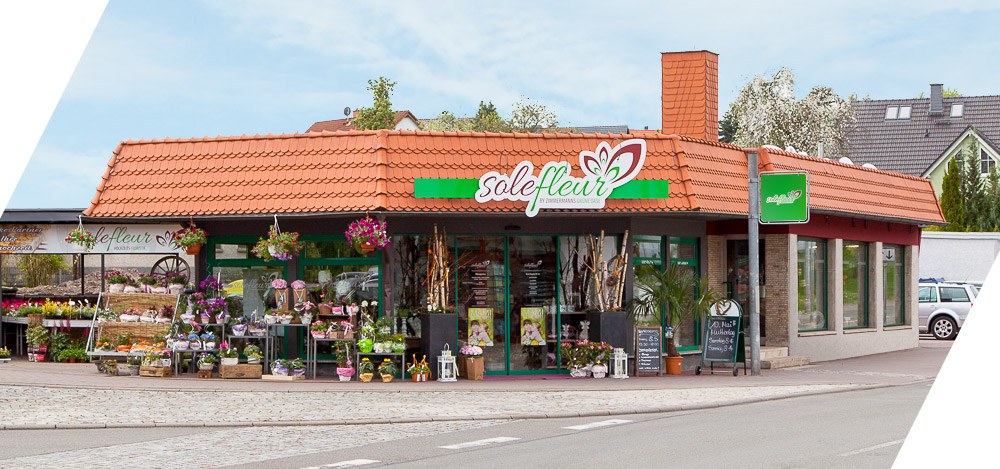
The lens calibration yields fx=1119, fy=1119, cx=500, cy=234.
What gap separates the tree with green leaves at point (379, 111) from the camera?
54009 millimetres

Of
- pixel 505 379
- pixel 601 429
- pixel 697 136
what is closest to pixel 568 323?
pixel 505 379

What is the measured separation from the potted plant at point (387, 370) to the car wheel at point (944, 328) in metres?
20.1

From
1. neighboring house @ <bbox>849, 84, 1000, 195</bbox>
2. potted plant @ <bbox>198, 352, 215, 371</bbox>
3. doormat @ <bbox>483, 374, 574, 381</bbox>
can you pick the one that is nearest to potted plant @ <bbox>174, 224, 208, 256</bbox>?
potted plant @ <bbox>198, 352, 215, 371</bbox>

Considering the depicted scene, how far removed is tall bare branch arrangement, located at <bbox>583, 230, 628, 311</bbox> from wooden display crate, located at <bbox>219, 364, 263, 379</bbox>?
6.16m

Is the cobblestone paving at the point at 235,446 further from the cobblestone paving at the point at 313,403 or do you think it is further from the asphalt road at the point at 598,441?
the cobblestone paving at the point at 313,403

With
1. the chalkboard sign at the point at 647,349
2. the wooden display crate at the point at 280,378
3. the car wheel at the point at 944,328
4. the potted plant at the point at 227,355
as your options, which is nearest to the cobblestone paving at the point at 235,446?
the wooden display crate at the point at 280,378

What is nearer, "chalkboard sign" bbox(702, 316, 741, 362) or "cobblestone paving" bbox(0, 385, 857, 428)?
"cobblestone paving" bbox(0, 385, 857, 428)

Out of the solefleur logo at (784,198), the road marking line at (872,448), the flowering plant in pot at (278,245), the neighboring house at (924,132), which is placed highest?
the neighboring house at (924,132)

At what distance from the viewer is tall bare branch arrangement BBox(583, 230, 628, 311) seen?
20266 millimetres

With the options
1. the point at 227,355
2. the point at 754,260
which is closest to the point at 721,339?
the point at 754,260

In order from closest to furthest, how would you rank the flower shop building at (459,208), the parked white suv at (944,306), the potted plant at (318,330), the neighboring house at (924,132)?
1. the potted plant at (318,330)
2. the flower shop building at (459,208)
3. the parked white suv at (944,306)
4. the neighboring house at (924,132)

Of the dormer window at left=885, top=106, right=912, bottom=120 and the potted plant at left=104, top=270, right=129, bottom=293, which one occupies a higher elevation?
the dormer window at left=885, top=106, right=912, bottom=120

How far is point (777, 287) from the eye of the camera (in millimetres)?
23844

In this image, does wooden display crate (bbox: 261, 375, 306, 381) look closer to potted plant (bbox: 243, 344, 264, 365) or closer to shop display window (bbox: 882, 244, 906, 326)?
potted plant (bbox: 243, 344, 264, 365)
